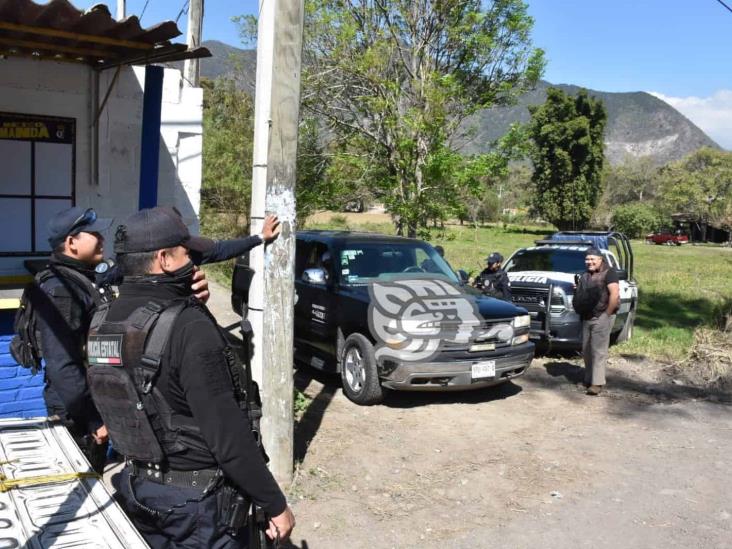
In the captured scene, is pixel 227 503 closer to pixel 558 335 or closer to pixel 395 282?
pixel 395 282

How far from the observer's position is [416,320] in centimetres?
657

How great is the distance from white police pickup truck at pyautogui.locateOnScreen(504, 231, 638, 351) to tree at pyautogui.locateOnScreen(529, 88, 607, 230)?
4612cm

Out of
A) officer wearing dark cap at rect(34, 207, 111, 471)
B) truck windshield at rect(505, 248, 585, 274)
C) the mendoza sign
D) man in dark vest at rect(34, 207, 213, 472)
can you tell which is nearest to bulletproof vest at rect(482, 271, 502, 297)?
truck windshield at rect(505, 248, 585, 274)

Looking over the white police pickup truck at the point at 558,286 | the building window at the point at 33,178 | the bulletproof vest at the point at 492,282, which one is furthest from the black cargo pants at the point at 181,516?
the white police pickup truck at the point at 558,286

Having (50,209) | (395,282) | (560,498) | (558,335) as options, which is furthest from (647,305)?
(50,209)

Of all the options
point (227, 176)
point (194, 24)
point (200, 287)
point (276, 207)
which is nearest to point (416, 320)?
point (276, 207)

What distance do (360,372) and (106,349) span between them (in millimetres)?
4680

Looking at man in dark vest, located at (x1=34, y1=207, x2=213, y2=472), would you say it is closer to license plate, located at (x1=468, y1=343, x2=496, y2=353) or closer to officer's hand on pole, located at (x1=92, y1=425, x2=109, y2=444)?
officer's hand on pole, located at (x1=92, y1=425, x2=109, y2=444)

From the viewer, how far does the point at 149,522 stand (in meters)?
2.31

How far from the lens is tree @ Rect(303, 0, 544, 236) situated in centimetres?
1097

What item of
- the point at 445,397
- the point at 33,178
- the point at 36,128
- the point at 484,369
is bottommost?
the point at 445,397

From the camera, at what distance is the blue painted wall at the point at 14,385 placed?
4.99m

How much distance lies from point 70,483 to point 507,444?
13.6 feet

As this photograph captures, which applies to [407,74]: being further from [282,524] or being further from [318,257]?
[282,524]
